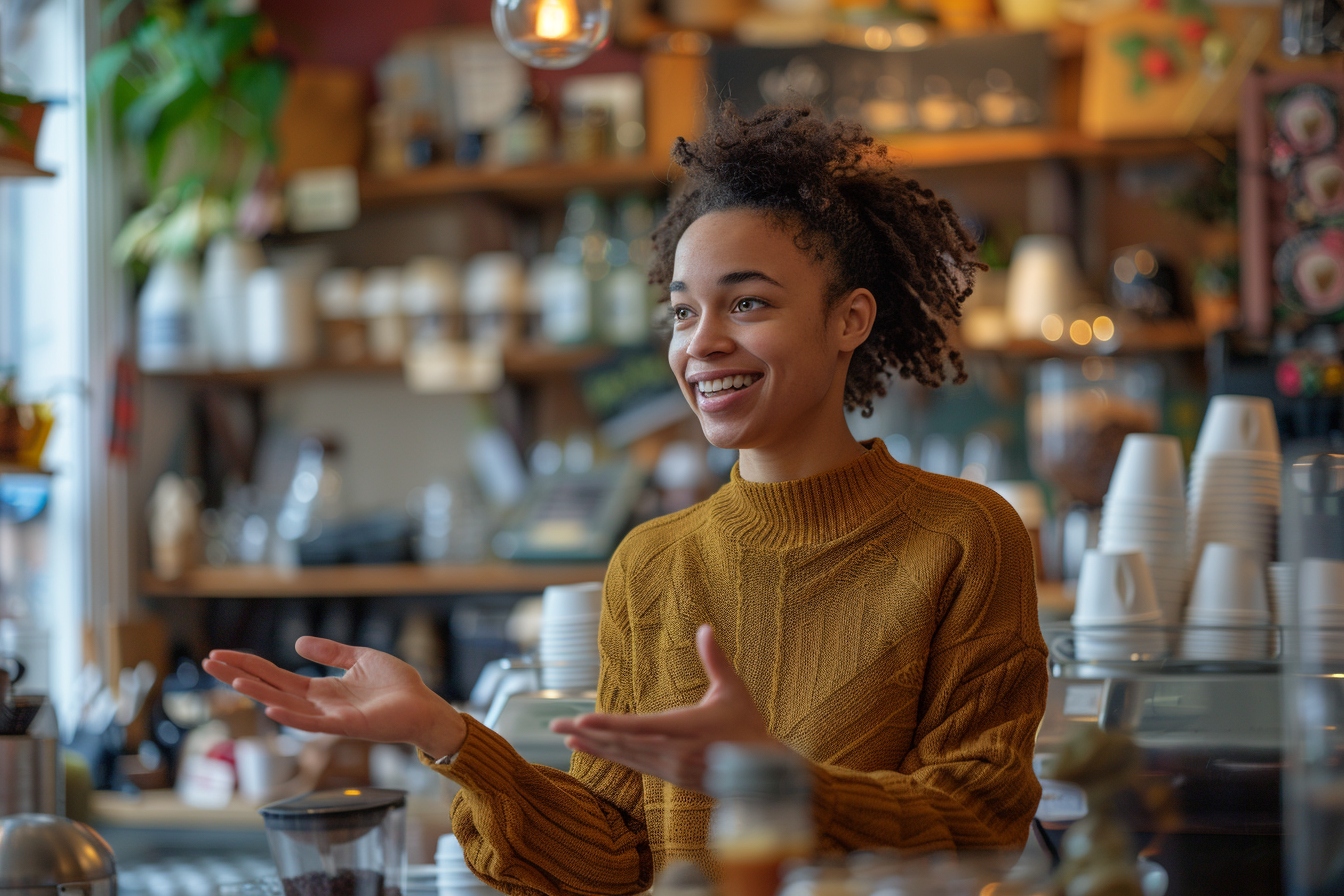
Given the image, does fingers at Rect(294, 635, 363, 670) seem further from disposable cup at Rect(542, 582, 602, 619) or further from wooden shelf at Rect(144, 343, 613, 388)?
wooden shelf at Rect(144, 343, 613, 388)

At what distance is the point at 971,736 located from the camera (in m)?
1.05

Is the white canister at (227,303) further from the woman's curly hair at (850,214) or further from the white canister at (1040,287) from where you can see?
the woman's curly hair at (850,214)

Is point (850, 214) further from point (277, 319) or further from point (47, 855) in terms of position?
point (277, 319)

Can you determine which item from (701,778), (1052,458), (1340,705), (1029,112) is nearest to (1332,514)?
(1340,705)

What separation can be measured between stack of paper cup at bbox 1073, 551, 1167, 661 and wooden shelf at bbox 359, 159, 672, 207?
6.34 ft

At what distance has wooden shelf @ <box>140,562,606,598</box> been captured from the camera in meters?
3.13

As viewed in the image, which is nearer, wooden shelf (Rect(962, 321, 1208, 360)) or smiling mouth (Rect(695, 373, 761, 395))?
smiling mouth (Rect(695, 373, 761, 395))

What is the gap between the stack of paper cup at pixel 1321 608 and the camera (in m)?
0.86

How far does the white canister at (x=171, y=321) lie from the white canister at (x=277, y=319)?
13 centimetres

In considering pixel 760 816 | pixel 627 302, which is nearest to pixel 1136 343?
pixel 627 302

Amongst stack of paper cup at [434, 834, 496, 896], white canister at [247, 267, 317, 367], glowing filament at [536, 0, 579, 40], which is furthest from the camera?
white canister at [247, 267, 317, 367]

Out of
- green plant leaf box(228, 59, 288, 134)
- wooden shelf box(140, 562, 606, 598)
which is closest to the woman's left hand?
wooden shelf box(140, 562, 606, 598)

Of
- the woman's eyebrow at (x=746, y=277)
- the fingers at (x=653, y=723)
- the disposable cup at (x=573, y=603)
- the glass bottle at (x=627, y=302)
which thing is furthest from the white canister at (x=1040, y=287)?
the fingers at (x=653, y=723)

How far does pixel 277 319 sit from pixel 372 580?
0.64 meters
